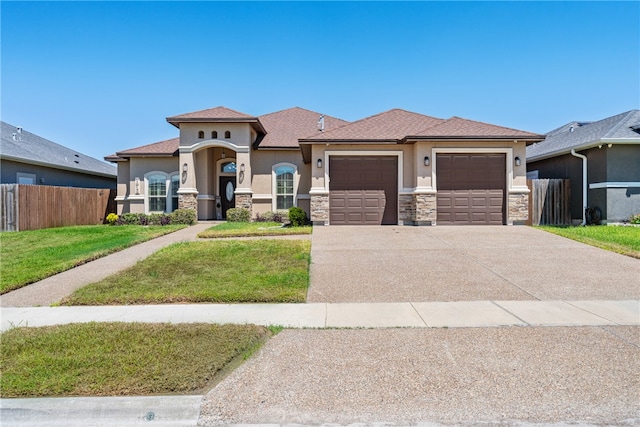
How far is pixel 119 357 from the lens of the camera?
4512mm

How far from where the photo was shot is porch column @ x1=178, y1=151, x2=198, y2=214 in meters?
20.1

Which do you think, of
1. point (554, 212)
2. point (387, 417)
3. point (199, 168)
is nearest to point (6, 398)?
point (387, 417)

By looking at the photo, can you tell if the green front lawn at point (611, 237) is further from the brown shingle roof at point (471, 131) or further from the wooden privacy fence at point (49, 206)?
the wooden privacy fence at point (49, 206)

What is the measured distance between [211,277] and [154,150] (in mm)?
15817

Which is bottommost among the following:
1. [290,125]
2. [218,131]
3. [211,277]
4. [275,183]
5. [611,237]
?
[211,277]

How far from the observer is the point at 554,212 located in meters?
18.0

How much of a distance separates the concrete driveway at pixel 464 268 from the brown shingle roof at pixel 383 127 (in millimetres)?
4846

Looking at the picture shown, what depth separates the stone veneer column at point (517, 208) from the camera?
16422mm

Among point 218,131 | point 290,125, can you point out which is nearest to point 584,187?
point 290,125

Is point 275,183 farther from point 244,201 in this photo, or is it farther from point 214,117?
point 214,117

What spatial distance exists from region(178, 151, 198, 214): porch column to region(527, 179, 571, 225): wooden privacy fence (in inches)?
619

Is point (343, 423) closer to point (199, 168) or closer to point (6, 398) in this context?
point (6, 398)

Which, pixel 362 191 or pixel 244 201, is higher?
pixel 362 191

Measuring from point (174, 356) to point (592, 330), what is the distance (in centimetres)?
549
